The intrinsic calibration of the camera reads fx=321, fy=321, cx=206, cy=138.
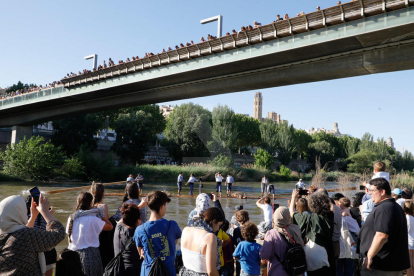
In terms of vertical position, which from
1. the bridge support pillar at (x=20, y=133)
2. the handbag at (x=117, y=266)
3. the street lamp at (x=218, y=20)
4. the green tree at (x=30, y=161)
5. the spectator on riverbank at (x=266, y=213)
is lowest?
the handbag at (x=117, y=266)

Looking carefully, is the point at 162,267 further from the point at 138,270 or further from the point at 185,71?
the point at 185,71

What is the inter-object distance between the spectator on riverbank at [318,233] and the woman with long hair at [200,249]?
65.2 inches

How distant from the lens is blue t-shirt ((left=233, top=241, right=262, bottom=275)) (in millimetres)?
4328

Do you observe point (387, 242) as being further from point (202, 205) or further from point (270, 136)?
point (270, 136)

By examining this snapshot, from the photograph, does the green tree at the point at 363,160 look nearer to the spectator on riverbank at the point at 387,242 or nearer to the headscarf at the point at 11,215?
the spectator on riverbank at the point at 387,242

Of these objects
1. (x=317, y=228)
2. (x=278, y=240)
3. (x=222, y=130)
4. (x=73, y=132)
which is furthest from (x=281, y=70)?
(x=222, y=130)

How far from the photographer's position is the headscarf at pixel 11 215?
2986 millimetres

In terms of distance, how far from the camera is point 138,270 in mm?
3947

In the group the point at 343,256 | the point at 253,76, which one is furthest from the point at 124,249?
the point at 253,76

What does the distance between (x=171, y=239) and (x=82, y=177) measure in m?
35.9

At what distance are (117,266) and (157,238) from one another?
0.71 m

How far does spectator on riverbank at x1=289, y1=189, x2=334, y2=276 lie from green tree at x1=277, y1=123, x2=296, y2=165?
61577 mm

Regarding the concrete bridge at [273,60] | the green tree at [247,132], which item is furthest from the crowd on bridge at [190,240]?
the green tree at [247,132]

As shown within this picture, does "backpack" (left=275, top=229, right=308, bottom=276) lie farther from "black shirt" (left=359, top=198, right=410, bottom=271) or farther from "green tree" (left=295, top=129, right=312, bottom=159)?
"green tree" (left=295, top=129, right=312, bottom=159)
